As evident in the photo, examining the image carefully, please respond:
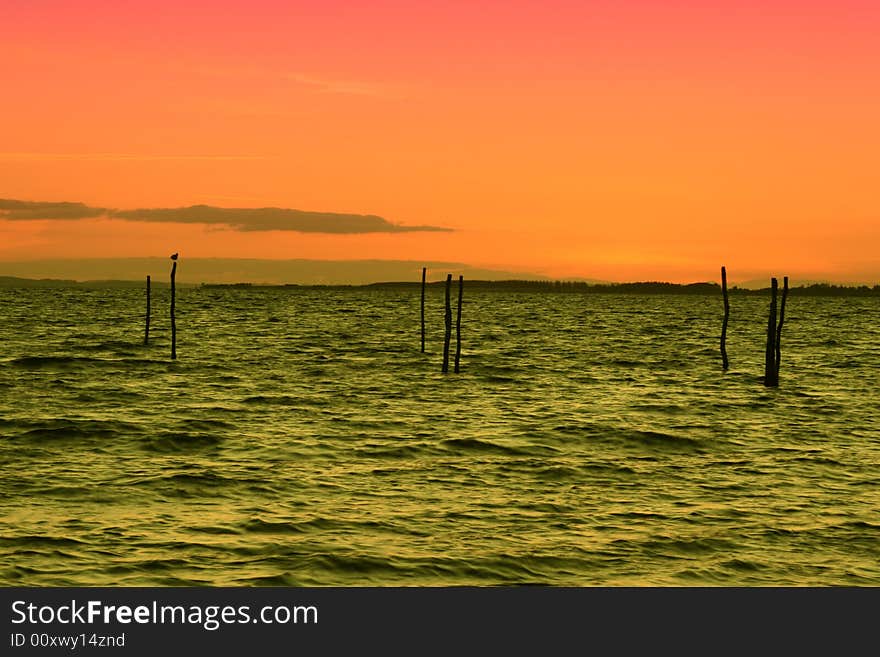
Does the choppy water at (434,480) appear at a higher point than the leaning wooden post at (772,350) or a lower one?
lower

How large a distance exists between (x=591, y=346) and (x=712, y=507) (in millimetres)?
49638

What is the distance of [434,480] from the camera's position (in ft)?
61.2

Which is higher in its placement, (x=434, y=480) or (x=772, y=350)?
(x=772, y=350)

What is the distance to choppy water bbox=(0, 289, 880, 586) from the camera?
13062 mm

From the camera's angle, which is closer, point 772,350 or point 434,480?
point 434,480

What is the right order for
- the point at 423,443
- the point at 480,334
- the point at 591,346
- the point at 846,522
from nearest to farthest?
the point at 846,522 → the point at 423,443 → the point at 591,346 → the point at 480,334

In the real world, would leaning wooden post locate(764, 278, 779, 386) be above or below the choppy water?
above

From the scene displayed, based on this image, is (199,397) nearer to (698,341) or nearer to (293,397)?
(293,397)

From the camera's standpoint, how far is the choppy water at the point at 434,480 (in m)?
13.1

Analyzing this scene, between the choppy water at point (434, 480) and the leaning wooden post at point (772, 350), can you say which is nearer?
the choppy water at point (434, 480)

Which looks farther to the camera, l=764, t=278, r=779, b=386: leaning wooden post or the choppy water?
l=764, t=278, r=779, b=386: leaning wooden post

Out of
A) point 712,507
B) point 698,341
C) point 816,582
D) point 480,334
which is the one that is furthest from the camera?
point 480,334

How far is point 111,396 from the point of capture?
33.2m
